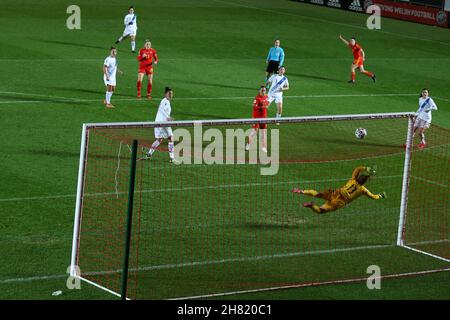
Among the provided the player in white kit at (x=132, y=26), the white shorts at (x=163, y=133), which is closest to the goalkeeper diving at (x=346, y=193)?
the white shorts at (x=163, y=133)

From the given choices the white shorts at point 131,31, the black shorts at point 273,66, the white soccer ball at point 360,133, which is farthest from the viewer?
the white shorts at point 131,31

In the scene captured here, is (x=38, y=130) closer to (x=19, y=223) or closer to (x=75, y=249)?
(x=19, y=223)

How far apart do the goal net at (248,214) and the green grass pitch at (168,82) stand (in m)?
0.54

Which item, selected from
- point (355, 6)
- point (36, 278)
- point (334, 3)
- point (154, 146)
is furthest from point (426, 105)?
point (334, 3)

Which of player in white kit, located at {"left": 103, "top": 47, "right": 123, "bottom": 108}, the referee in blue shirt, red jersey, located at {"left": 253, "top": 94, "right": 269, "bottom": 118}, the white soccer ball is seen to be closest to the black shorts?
the referee in blue shirt

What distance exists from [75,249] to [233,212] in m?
5.24

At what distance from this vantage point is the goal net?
62.2ft

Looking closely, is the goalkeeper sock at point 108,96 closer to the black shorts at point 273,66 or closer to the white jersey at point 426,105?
the black shorts at point 273,66

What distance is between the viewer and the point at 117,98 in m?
34.7

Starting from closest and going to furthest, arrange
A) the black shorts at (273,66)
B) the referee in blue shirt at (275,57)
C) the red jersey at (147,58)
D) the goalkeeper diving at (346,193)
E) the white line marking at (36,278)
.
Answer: the white line marking at (36,278) → the goalkeeper diving at (346,193) → the red jersey at (147,58) → the referee in blue shirt at (275,57) → the black shorts at (273,66)

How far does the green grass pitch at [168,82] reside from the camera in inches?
771

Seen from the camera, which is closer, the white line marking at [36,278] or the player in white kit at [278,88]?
the white line marking at [36,278]

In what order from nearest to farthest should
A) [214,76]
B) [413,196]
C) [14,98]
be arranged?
[413,196] < [14,98] < [214,76]
